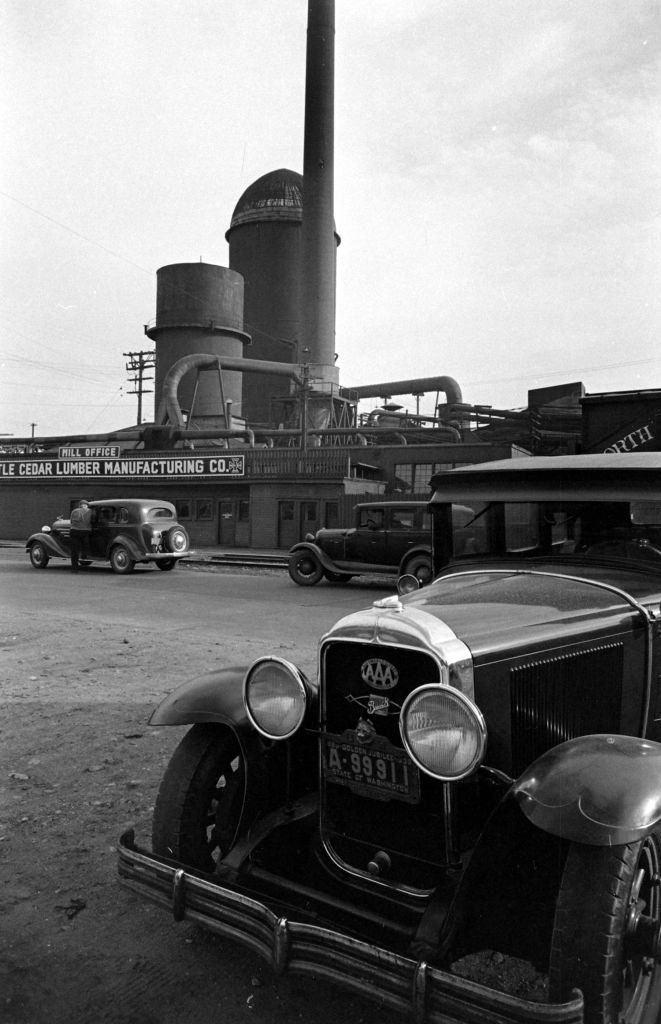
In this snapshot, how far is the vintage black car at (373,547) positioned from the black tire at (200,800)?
452 inches

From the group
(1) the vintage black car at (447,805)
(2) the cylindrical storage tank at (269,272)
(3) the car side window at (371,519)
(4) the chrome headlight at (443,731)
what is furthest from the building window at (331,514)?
(2) the cylindrical storage tank at (269,272)

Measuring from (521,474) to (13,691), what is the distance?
482 cm

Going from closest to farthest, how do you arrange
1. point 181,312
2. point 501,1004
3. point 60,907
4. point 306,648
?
point 501,1004 < point 60,907 < point 306,648 < point 181,312

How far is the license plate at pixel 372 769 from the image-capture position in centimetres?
252

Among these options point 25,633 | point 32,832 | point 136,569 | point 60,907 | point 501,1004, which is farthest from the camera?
point 136,569

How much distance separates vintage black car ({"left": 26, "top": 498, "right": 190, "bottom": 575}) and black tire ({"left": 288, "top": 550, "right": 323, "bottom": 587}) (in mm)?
4231

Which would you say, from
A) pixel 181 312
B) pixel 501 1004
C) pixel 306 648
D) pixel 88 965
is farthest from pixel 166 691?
pixel 181 312

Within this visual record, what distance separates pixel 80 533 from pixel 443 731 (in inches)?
714

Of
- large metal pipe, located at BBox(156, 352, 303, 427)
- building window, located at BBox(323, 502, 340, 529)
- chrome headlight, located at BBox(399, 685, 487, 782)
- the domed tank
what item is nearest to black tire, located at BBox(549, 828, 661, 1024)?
chrome headlight, located at BBox(399, 685, 487, 782)

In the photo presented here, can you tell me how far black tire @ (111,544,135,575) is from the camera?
18516 mm

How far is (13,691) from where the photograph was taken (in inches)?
253

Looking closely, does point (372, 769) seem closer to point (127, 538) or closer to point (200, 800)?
point (200, 800)

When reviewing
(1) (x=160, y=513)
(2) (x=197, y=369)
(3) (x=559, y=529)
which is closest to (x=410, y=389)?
(2) (x=197, y=369)

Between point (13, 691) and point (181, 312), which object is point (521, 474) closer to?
point (13, 691)
